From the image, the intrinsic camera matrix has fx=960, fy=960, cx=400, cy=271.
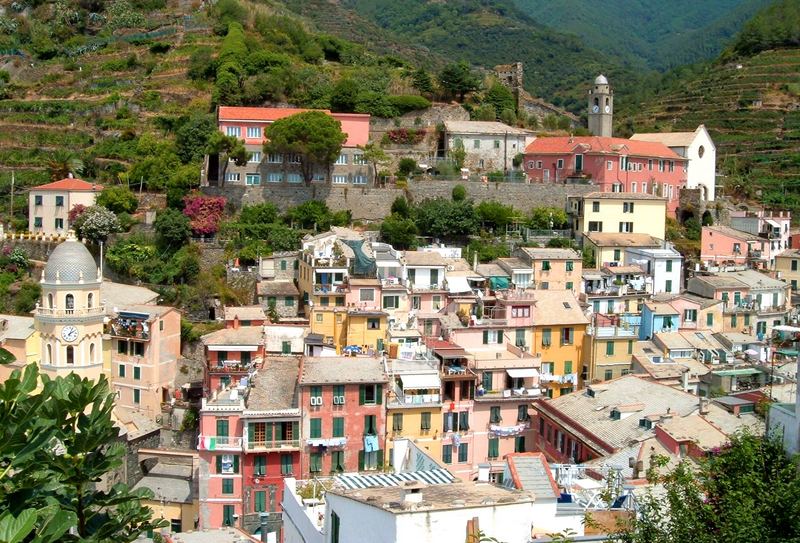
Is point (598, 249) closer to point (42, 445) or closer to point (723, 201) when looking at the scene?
point (723, 201)

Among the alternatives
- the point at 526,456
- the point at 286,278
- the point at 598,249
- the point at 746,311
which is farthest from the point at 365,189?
the point at 526,456

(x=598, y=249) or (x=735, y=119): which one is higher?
(x=735, y=119)

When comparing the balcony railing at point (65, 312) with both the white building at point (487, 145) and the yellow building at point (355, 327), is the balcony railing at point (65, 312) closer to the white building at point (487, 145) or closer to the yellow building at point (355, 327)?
the yellow building at point (355, 327)

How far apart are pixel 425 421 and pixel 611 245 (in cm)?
1980

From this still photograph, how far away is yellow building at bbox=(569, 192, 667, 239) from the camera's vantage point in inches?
2077

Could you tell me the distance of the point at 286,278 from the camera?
46.3 meters

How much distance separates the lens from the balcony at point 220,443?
1286 inches

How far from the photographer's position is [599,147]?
5722 cm

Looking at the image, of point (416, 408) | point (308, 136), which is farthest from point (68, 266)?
point (308, 136)

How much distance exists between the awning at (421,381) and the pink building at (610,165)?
24.7 meters

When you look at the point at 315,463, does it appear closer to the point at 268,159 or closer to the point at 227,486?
the point at 227,486

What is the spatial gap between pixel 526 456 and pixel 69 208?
38855mm

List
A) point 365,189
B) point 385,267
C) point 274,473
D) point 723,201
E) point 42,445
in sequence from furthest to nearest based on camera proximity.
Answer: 1. point 723,201
2. point 365,189
3. point 385,267
4. point 274,473
5. point 42,445

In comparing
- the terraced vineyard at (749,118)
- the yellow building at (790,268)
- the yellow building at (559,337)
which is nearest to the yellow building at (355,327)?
the yellow building at (559,337)
